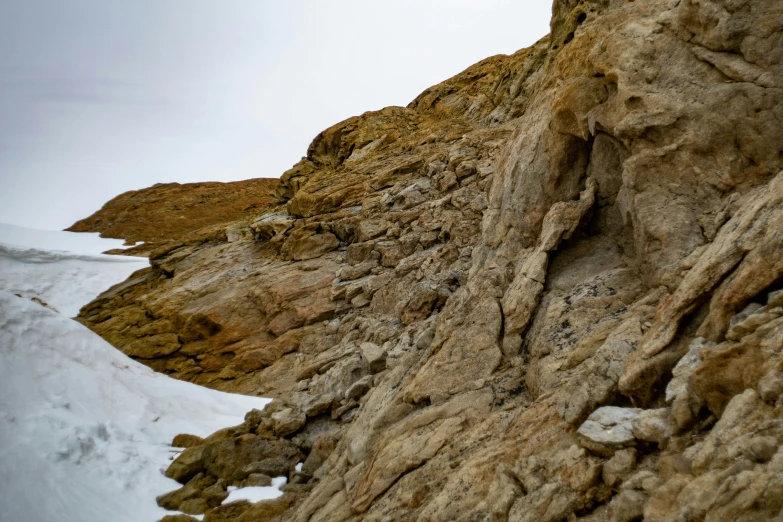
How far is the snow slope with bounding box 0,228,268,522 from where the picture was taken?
49.4 ft

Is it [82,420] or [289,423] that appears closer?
[289,423]

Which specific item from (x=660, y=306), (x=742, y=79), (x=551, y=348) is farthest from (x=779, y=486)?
(x=742, y=79)

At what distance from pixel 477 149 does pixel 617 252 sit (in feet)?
61.4

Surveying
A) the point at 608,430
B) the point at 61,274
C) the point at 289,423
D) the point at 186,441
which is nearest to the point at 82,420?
the point at 186,441

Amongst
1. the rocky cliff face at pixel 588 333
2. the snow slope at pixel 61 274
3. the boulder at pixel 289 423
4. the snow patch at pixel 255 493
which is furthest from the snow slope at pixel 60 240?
the snow patch at pixel 255 493

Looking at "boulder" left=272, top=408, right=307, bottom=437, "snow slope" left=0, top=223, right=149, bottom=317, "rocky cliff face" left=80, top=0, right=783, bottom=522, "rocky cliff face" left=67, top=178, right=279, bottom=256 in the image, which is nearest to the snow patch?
"rocky cliff face" left=80, top=0, right=783, bottom=522

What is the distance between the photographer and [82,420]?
18578 mm

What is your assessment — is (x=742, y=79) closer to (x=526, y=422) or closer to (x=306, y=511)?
(x=526, y=422)

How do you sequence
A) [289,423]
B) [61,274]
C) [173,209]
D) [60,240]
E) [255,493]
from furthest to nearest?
[173,209]
[60,240]
[61,274]
[289,423]
[255,493]

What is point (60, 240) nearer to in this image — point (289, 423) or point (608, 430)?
point (289, 423)

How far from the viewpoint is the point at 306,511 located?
12.5 meters

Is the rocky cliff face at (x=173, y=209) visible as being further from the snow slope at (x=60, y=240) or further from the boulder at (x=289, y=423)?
the boulder at (x=289, y=423)

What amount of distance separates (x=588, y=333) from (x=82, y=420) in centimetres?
1897

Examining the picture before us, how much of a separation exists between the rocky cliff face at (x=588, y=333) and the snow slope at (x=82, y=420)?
1629 mm
